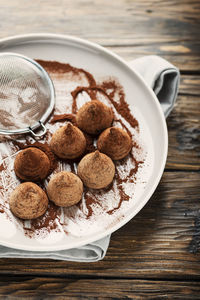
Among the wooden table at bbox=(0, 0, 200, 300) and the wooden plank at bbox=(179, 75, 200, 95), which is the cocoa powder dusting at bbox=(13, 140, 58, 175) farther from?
the wooden plank at bbox=(179, 75, 200, 95)

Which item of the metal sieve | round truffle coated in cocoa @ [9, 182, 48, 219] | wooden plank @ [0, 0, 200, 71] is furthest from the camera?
wooden plank @ [0, 0, 200, 71]

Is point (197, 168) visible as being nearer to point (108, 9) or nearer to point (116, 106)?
point (116, 106)

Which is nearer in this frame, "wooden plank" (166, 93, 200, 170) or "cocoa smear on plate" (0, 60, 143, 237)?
"cocoa smear on plate" (0, 60, 143, 237)

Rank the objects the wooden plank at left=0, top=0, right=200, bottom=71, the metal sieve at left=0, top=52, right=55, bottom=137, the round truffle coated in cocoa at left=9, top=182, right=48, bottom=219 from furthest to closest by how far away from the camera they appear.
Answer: the wooden plank at left=0, top=0, right=200, bottom=71
the metal sieve at left=0, top=52, right=55, bottom=137
the round truffle coated in cocoa at left=9, top=182, right=48, bottom=219

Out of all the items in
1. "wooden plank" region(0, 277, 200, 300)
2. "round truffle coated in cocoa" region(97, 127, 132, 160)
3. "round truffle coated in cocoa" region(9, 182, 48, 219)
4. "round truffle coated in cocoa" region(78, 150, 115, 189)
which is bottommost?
"wooden plank" region(0, 277, 200, 300)

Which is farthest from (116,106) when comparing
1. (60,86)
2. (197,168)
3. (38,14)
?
(38,14)

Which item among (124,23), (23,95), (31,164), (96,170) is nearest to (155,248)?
(96,170)

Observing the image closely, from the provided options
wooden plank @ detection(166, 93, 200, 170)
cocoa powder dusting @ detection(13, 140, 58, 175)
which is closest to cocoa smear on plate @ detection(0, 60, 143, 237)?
cocoa powder dusting @ detection(13, 140, 58, 175)

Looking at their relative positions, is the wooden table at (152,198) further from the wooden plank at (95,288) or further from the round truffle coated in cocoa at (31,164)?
the round truffle coated in cocoa at (31,164)
